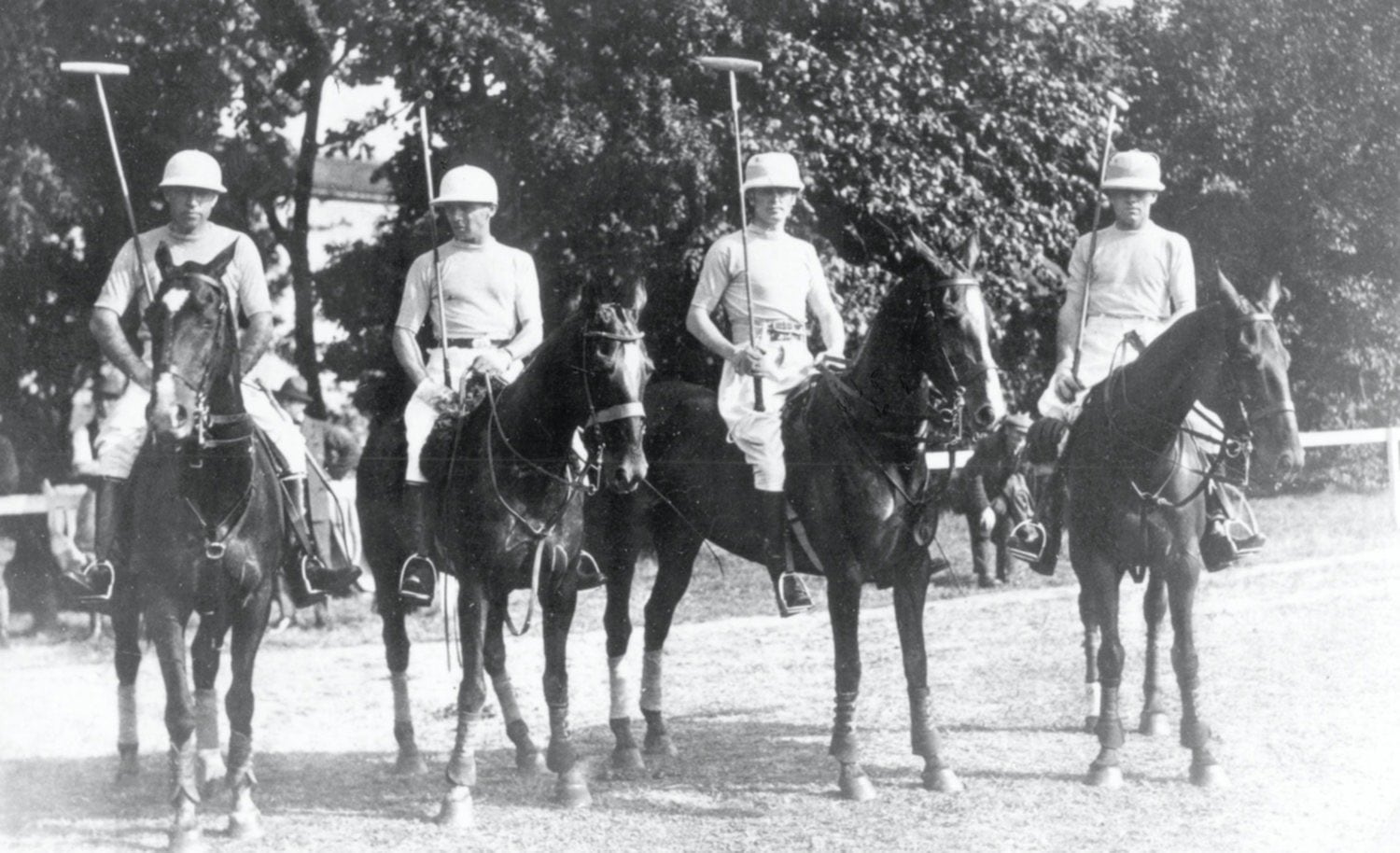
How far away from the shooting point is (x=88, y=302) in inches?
688

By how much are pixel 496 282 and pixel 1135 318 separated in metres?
3.75

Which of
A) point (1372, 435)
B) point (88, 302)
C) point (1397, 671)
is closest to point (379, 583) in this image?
point (1397, 671)

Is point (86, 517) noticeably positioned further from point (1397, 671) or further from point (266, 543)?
point (1397, 671)

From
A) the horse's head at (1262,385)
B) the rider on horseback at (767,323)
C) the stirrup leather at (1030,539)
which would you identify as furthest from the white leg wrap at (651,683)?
the horse's head at (1262,385)

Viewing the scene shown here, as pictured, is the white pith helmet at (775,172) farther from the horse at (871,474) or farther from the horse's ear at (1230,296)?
the horse's ear at (1230,296)

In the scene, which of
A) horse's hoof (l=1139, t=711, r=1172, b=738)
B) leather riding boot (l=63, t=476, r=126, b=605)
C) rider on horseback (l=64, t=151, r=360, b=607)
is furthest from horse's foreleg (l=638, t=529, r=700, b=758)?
leather riding boot (l=63, t=476, r=126, b=605)

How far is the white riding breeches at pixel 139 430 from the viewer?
24.0 ft

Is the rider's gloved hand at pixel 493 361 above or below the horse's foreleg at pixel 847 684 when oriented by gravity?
above

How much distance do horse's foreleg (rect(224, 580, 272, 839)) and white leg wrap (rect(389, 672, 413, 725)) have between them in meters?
1.31

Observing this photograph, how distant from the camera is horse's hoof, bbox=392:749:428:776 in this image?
27.9 feet

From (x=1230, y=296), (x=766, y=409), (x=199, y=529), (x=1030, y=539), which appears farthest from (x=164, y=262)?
→ (x=1030, y=539)

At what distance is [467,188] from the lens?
8266 mm

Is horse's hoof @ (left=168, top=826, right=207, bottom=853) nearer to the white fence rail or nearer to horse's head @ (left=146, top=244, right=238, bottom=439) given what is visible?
horse's head @ (left=146, top=244, right=238, bottom=439)

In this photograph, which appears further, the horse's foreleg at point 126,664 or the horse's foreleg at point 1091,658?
the horse's foreleg at point 1091,658
